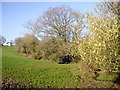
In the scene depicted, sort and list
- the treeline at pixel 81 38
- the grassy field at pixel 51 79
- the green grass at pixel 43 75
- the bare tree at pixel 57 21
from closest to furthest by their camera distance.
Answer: the treeline at pixel 81 38
the grassy field at pixel 51 79
the green grass at pixel 43 75
the bare tree at pixel 57 21

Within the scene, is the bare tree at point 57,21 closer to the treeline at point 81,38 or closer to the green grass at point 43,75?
the treeline at point 81,38

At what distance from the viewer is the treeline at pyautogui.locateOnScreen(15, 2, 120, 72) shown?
448 cm

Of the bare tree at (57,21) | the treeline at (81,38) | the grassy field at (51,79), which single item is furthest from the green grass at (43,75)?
the bare tree at (57,21)

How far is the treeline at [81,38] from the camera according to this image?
448cm

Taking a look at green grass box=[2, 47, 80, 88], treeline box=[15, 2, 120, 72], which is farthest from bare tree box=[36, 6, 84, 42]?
green grass box=[2, 47, 80, 88]

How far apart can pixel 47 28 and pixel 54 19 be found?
2126mm

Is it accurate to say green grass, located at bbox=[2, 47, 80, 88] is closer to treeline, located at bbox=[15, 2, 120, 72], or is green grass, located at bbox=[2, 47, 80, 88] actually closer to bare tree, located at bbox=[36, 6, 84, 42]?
treeline, located at bbox=[15, 2, 120, 72]

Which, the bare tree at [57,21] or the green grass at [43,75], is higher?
the bare tree at [57,21]

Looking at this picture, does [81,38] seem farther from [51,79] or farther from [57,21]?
[57,21]

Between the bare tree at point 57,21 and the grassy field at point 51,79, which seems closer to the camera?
the grassy field at point 51,79

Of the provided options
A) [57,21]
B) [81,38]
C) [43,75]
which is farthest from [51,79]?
[57,21]

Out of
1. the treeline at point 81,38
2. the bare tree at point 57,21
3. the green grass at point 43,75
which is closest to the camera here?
the treeline at point 81,38

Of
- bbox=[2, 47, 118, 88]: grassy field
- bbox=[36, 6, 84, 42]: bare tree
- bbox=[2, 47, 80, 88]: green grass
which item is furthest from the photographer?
bbox=[36, 6, 84, 42]: bare tree

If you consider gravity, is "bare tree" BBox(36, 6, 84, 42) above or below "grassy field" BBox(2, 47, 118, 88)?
above
